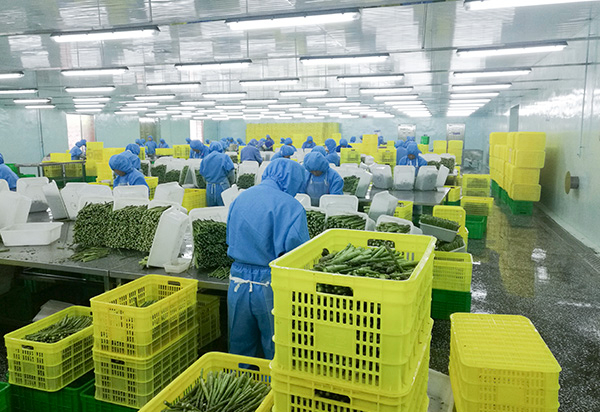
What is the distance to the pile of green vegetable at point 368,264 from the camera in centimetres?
180

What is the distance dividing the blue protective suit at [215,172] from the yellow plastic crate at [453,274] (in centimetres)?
484

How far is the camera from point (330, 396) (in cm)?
155

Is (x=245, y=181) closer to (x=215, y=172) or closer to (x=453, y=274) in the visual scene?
(x=215, y=172)

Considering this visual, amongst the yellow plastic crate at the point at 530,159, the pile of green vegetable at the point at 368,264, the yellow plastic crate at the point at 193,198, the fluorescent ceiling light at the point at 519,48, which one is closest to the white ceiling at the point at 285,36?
the fluorescent ceiling light at the point at 519,48

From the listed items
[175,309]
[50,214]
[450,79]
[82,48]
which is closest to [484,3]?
[175,309]

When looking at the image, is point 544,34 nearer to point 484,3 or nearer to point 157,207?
point 484,3

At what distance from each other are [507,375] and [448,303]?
210 centimetres

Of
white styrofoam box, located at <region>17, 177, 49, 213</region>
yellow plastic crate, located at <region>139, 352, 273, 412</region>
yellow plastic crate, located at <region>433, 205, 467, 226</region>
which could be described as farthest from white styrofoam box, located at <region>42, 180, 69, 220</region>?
yellow plastic crate, located at <region>433, 205, 467, 226</region>

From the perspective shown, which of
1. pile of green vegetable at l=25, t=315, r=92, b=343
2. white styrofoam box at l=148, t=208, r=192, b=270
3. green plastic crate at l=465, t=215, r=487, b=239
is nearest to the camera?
pile of green vegetable at l=25, t=315, r=92, b=343

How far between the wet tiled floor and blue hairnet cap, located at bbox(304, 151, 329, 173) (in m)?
2.65

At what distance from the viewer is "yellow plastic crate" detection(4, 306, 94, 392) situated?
268 cm

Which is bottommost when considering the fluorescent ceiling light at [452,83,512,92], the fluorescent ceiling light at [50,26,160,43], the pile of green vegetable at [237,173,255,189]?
the pile of green vegetable at [237,173,255,189]

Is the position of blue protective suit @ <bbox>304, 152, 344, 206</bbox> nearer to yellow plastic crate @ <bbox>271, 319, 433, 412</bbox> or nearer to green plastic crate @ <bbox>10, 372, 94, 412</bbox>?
green plastic crate @ <bbox>10, 372, 94, 412</bbox>

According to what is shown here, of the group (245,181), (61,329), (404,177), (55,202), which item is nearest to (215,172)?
(245,181)
